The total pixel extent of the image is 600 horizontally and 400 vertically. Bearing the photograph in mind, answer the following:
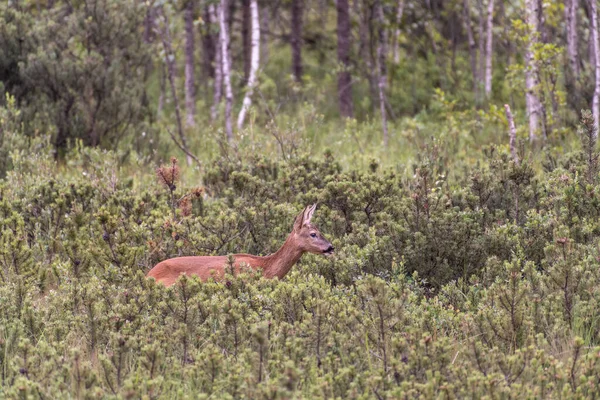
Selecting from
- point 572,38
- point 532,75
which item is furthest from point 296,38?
point 532,75

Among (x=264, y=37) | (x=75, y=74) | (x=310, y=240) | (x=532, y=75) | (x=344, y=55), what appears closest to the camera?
(x=310, y=240)

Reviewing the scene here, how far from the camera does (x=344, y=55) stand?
18109 mm

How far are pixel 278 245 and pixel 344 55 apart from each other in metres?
10.6

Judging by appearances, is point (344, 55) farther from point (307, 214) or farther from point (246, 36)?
point (307, 214)

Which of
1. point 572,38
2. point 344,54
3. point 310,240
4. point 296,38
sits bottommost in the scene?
point 310,240

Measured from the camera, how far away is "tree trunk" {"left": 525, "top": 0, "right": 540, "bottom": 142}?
1207cm

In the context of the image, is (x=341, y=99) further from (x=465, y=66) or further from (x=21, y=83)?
(x=21, y=83)

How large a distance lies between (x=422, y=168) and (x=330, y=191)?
1.08m

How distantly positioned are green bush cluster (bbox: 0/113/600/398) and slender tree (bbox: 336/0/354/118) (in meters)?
8.44

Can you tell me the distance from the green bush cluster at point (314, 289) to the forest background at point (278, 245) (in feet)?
0.06

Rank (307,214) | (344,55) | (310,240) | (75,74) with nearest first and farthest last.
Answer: (310,240), (307,214), (75,74), (344,55)

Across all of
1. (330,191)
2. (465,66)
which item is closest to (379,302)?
(330,191)

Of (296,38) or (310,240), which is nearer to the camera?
(310,240)

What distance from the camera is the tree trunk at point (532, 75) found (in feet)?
39.6
